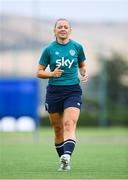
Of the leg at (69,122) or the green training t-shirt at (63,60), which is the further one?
the green training t-shirt at (63,60)

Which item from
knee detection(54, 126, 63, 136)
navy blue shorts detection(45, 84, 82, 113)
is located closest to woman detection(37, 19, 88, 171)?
navy blue shorts detection(45, 84, 82, 113)

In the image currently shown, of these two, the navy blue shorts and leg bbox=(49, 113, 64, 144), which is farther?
leg bbox=(49, 113, 64, 144)

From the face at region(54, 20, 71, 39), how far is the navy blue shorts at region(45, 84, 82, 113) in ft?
2.18

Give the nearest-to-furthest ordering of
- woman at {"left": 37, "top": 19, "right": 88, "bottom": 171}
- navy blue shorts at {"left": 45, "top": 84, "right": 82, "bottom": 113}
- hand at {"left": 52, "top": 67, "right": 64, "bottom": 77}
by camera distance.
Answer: hand at {"left": 52, "top": 67, "right": 64, "bottom": 77}
woman at {"left": 37, "top": 19, "right": 88, "bottom": 171}
navy blue shorts at {"left": 45, "top": 84, "right": 82, "bottom": 113}

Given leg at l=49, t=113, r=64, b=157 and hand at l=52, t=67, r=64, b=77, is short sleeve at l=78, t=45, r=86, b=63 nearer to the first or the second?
hand at l=52, t=67, r=64, b=77

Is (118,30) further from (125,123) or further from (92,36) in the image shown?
(125,123)

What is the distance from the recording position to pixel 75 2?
33.6 metres

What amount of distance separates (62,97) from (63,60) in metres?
0.49

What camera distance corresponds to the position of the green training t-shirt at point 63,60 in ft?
36.4

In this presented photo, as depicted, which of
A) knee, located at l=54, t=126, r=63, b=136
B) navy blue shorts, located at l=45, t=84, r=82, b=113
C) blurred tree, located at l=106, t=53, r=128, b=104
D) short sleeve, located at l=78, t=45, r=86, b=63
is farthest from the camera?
blurred tree, located at l=106, t=53, r=128, b=104

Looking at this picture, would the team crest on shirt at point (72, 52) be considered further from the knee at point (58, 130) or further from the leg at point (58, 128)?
the knee at point (58, 130)

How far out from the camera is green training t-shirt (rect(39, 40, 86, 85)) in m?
11.1

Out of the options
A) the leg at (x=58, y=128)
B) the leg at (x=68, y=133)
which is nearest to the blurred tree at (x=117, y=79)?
the leg at (x=58, y=128)

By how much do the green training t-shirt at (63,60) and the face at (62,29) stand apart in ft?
0.46
